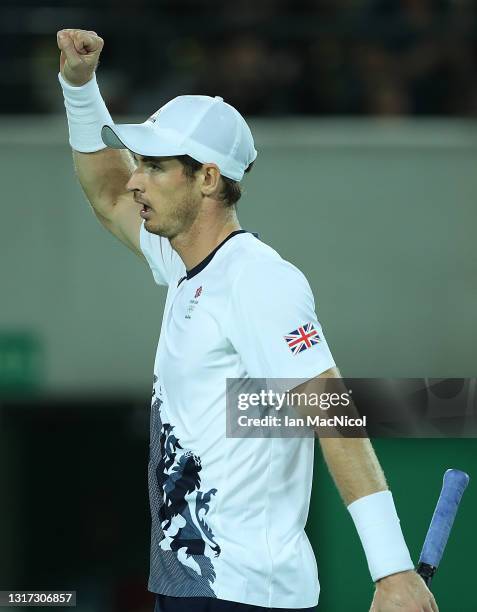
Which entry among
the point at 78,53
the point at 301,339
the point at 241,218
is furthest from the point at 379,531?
the point at 241,218

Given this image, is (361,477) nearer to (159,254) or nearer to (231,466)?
(231,466)

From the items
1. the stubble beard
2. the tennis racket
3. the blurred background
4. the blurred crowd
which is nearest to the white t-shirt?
the stubble beard

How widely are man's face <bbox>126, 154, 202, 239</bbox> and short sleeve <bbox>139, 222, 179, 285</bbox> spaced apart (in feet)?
0.81

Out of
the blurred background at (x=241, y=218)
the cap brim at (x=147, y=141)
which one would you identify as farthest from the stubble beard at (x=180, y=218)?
the blurred background at (x=241, y=218)

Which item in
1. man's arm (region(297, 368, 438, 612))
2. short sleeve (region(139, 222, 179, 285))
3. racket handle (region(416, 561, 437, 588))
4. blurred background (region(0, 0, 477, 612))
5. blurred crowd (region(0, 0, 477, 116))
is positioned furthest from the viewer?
blurred crowd (region(0, 0, 477, 116))

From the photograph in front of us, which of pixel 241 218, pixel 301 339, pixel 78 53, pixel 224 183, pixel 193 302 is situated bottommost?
pixel 301 339

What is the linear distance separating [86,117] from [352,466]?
1.28 metres

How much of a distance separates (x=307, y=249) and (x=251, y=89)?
747 mm

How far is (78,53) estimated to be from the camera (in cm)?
348

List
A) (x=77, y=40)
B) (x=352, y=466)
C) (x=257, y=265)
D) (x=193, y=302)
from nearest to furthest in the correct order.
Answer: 1. (x=352, y=466)
2. (x=257, y=265)
3. (x=193, y=302)
4. (x=77, y=40)

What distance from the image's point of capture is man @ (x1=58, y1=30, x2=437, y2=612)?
283cm

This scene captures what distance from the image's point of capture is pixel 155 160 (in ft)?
10.4

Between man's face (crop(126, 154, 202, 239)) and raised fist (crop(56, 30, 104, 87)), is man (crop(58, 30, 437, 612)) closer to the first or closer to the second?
man's face (crop(126, 154, 202, 239))

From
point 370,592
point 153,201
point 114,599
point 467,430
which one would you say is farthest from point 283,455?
point 114,599
